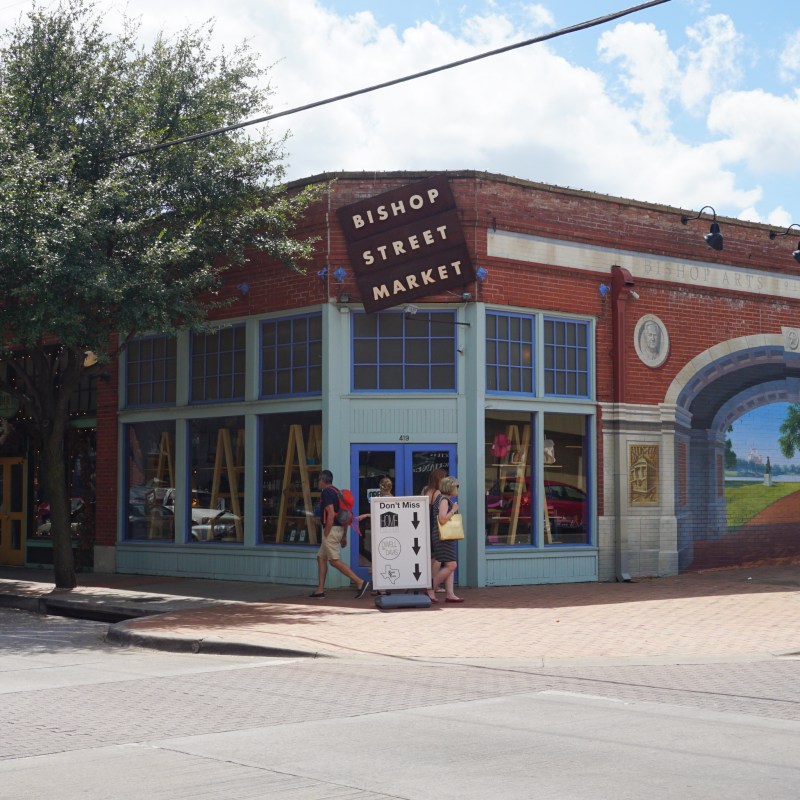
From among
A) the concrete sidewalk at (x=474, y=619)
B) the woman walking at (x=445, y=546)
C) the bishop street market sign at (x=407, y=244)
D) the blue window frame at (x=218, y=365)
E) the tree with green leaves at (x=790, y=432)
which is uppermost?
the bishop street market sign at (x=407, y=244)

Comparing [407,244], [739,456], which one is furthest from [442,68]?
[739,456]

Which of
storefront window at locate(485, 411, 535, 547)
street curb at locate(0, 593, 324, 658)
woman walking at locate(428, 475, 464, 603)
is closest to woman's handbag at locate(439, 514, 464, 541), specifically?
woman walking at locate(428, 475, 464, 603)

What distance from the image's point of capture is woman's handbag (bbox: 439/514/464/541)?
50.5 feet

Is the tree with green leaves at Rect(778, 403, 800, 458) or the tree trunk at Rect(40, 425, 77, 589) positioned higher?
the tree with green leaves at Rect(778, 403, 800, 458)

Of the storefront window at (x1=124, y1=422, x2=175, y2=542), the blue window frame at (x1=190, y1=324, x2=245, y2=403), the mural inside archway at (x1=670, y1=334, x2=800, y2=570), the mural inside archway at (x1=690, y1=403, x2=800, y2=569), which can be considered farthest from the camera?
the mural inside archway at (x1=690, y1=403, x2=800, y2=569)

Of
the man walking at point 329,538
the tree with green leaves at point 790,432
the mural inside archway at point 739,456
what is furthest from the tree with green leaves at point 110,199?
the tree with green leaves at point 790,432

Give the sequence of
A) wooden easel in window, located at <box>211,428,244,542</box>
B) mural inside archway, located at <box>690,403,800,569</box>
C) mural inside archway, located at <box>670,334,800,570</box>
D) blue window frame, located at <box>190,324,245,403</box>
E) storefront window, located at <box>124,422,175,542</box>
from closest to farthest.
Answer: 1. wooden easel in window, located at <box>211,428,244,542</box>
2. blue window frame, located at <box>190,324,245,403</box>
3. storefront window, located at <box>124,422,175,542</box>
4. mural inside archway, located at <box>670,334,800,570</box>
5. mural inside archway, located at <box>690,403,800,569</box>

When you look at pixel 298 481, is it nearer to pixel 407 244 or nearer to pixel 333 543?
pixel 333 543

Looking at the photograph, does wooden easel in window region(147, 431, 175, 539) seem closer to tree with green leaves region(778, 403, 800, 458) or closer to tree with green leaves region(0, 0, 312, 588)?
tree with green leaves region(0, 0, 312, 588)

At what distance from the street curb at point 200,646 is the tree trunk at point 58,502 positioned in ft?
15.9

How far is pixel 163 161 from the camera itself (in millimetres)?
16484

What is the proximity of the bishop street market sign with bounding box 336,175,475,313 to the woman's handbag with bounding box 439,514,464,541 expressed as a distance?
3635 mm

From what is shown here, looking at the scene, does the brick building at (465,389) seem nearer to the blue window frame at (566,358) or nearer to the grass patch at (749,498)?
the blue window frame at (566,358)

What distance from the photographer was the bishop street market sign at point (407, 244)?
683 inches
